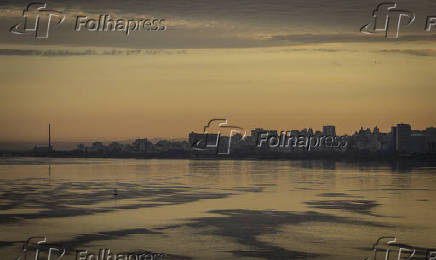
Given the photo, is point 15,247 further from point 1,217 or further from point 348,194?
point 348,194

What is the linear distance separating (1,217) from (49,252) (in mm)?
9162

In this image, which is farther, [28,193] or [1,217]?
[28,193]

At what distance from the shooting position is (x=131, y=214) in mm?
27531

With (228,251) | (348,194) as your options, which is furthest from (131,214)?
(348,194)

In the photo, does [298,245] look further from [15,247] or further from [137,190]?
[137,190]

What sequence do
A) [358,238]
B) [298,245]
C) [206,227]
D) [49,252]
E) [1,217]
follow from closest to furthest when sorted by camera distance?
1. [49,252]
2. [298,245]
3. [358,238]
4. [206,227]
5. [1,217]

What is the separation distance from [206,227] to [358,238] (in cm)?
612

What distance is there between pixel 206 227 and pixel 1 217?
969 centimetres

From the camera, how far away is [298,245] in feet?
65.0

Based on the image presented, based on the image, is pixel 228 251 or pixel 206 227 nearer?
pixel 228 251

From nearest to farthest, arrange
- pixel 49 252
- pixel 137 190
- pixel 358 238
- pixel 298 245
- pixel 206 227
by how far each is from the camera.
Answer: pixel 49 252
pixel 298 245
pixel 358 238
pixel 206 227
pixel 137 190

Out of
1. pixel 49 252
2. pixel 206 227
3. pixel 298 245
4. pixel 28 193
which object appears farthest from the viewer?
pixel 28 193

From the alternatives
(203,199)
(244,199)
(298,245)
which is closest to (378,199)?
(244,199)

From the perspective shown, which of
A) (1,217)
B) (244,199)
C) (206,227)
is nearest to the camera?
(206,227)
